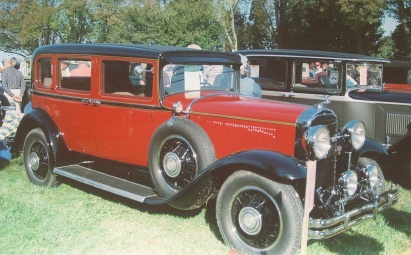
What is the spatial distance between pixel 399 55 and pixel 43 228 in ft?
79.4

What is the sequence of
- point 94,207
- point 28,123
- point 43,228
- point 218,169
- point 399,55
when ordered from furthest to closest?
point 399,55 < point 28,123 < point 94,207 < point 43,228 < point 218,169

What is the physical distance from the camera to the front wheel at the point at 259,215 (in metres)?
3.30

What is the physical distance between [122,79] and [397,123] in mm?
3969

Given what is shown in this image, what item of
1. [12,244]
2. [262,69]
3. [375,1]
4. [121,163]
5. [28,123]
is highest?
[375,1]

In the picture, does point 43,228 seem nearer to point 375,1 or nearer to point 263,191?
point 263,191

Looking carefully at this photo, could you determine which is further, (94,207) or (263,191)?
(94,207)

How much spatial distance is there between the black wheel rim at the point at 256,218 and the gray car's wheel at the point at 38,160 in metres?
2.75

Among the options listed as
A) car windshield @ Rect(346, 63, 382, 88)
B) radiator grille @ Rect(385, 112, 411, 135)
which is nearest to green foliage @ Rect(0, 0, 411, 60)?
car windshield @ Rect(346, 63, 382, 88)

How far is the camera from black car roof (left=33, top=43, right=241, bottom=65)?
14.4 ft

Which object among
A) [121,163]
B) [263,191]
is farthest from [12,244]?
[263,191]

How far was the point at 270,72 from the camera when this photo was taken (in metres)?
7.22

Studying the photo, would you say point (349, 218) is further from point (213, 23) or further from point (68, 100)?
point (213, 23)

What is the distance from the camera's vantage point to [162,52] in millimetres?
4336

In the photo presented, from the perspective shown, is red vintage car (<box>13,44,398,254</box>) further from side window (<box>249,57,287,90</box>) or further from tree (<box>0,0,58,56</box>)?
tree (<box>0,0,58,56</box>)
